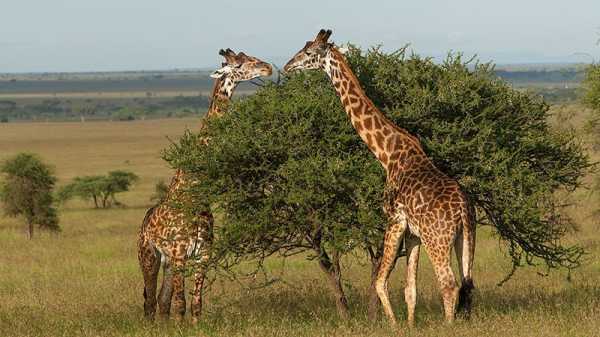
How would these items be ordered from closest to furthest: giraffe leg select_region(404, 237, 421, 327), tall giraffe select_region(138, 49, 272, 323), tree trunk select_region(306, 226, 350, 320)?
1. giraffe leg select_region(404, 237, 421, 327)
2. tall giraffe select_region(138, 49, 272, 323)
3. tree trunk select_region(306, 226, 350, 320)

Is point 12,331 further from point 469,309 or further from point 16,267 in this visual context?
point 16,267

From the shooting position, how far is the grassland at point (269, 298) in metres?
11.4

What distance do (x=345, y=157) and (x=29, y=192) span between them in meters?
22.9

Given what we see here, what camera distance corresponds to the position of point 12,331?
42.8 feet

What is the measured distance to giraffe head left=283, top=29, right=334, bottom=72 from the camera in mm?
12117

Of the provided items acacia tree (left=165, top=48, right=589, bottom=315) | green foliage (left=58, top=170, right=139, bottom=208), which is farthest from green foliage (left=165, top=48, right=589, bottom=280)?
green foliage (left=58, top=170, right=139, bottom=208)

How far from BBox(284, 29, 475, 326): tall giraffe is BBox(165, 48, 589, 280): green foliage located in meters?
0.45

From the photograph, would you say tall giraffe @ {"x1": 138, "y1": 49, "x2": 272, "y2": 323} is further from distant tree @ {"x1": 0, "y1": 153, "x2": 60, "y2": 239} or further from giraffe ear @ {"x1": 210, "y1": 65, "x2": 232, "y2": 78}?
distant tree @ {"x1": 0, "y1": 153, "x2": 60, "y2": 239}

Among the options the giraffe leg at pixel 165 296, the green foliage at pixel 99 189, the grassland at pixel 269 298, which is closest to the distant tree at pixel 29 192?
the grassland at pixel 269 298

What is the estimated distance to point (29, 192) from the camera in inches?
1303

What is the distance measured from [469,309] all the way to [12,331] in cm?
593

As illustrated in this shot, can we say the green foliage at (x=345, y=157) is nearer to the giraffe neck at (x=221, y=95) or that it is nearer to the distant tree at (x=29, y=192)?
the giraffe neck at (x=221, y=95)

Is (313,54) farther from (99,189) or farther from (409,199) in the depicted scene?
(99,189)

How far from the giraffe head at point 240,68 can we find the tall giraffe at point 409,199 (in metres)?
0.39
